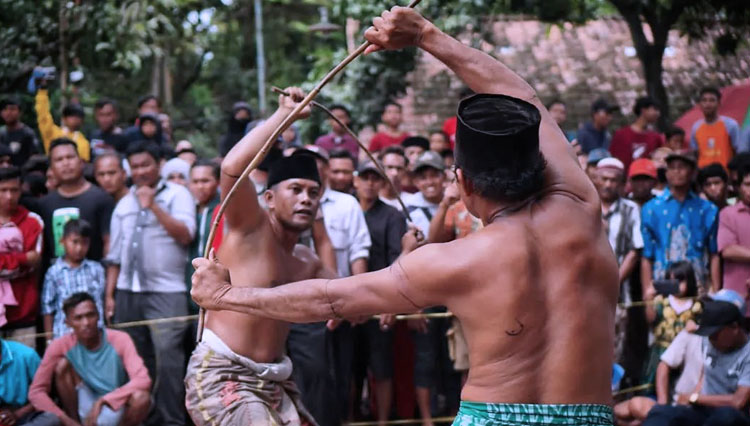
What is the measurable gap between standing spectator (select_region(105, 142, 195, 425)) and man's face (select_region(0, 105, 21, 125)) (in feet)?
7.42

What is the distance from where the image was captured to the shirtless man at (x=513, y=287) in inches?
166

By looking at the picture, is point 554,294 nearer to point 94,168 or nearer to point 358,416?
point 358,416

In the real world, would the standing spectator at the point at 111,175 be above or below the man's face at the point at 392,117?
below

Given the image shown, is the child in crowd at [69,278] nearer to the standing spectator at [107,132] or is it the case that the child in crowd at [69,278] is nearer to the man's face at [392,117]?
the standing spectator at [107,132]

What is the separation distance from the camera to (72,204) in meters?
9.47

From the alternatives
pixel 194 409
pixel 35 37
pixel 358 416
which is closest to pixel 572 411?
pixel 194 409

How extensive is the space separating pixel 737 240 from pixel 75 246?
5.44 metres

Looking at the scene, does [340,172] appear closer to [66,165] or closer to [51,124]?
[66,165]

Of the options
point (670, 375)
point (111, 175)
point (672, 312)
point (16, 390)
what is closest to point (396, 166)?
point (111, 175)

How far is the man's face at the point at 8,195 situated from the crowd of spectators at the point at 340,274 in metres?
0.02

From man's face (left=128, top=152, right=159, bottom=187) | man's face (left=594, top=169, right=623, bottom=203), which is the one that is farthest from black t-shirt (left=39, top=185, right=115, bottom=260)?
man's face (left=594, top=169, right=623, bottom=203)

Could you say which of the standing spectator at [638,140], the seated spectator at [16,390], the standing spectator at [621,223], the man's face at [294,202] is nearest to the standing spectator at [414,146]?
the standing spectator at [621,223]

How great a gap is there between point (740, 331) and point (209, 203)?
430cm

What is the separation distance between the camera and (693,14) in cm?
1569
